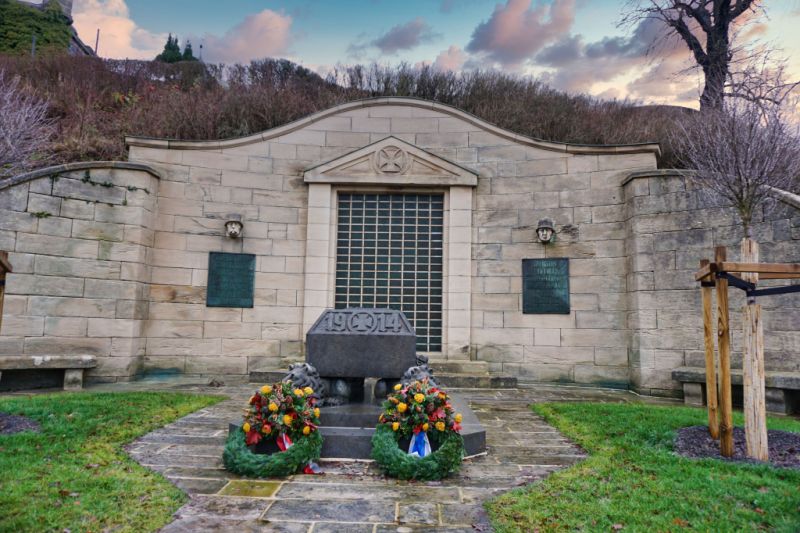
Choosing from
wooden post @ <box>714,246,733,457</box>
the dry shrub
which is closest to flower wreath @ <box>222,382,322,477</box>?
wooden post @ <box>714,246,733,457</box>

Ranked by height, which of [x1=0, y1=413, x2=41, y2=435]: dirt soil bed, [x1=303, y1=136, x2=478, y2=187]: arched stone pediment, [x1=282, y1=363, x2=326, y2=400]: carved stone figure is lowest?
[x1=0, y1=413, x2=41, y2=435]: dirt soil bed

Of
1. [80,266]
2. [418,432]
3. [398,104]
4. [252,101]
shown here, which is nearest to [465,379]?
[418,432]

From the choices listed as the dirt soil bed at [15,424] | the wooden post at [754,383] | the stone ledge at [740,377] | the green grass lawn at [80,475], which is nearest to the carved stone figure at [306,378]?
the green grass lawn at [80,475]

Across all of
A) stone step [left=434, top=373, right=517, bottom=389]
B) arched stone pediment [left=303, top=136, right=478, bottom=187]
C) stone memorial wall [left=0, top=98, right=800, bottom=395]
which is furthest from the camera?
arched stone pediment [left=303, top=136, right=478, bottom=187]

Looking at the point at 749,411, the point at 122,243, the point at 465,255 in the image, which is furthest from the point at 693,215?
the point at 122,243

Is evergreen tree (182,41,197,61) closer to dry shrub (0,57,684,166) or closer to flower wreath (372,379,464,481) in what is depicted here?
dry shrub (0,57,684,166)

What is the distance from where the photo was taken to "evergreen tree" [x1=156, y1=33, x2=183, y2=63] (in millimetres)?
38719

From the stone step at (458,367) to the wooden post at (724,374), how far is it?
19.0 feet

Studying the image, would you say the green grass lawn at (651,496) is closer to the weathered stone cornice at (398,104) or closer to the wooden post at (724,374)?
the wooden post at (724,374)

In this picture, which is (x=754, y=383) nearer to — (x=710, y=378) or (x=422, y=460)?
(x=710, y=378)

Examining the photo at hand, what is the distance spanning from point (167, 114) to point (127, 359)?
25.8ft

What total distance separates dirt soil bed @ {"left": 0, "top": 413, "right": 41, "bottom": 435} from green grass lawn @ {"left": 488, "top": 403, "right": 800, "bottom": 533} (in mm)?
5521

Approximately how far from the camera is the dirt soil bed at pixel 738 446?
5.01m

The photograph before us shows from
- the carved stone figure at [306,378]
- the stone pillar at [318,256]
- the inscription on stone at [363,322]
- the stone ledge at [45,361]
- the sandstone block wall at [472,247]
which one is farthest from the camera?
the stone pillar at [318,256]
